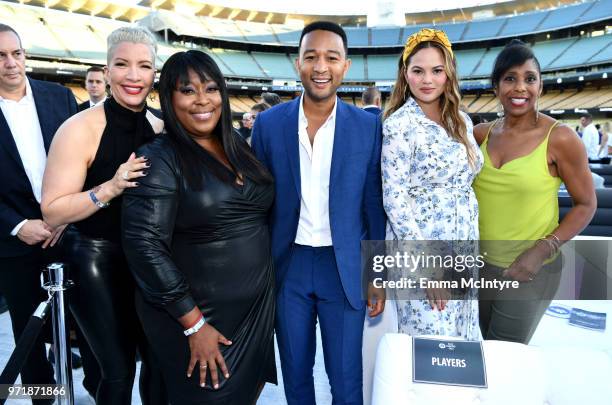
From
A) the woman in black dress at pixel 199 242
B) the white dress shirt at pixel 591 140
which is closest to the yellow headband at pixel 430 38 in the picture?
the woman in black dress at pixel 199 242

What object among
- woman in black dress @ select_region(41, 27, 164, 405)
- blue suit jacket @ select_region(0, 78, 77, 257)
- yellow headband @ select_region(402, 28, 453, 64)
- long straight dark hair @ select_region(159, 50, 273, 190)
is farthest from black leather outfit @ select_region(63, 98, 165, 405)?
yellow headband @ select_region(402, 28, 453, 64)

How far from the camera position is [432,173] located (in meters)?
1.45

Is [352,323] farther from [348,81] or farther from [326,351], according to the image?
[348,81]

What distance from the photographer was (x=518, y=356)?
1.07 meters

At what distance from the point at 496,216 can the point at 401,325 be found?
0.56 m

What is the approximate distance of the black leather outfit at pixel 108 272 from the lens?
4.67 feet

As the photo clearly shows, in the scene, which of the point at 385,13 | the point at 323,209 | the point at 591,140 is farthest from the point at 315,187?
the point at 385,13

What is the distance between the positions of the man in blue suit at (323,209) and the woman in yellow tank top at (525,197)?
1.49 ft

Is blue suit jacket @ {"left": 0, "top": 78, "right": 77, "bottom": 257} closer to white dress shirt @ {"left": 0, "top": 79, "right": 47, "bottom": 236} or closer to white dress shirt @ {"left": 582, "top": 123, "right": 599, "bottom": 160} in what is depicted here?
white dress shirt @ {"left": 0, "top": 79, "right": 47, "bottom": 236}

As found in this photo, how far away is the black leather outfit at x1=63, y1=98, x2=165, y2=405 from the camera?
1425 millimetres

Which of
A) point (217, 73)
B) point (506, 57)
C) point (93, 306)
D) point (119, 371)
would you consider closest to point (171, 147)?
point (217, 73)

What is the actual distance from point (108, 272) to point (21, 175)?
26.5 inches

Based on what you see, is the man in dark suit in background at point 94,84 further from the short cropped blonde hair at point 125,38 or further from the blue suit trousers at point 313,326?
the blue suit trousers at point 313,326

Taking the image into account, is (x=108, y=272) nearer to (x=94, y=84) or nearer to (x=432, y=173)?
(x=432, y=173)
